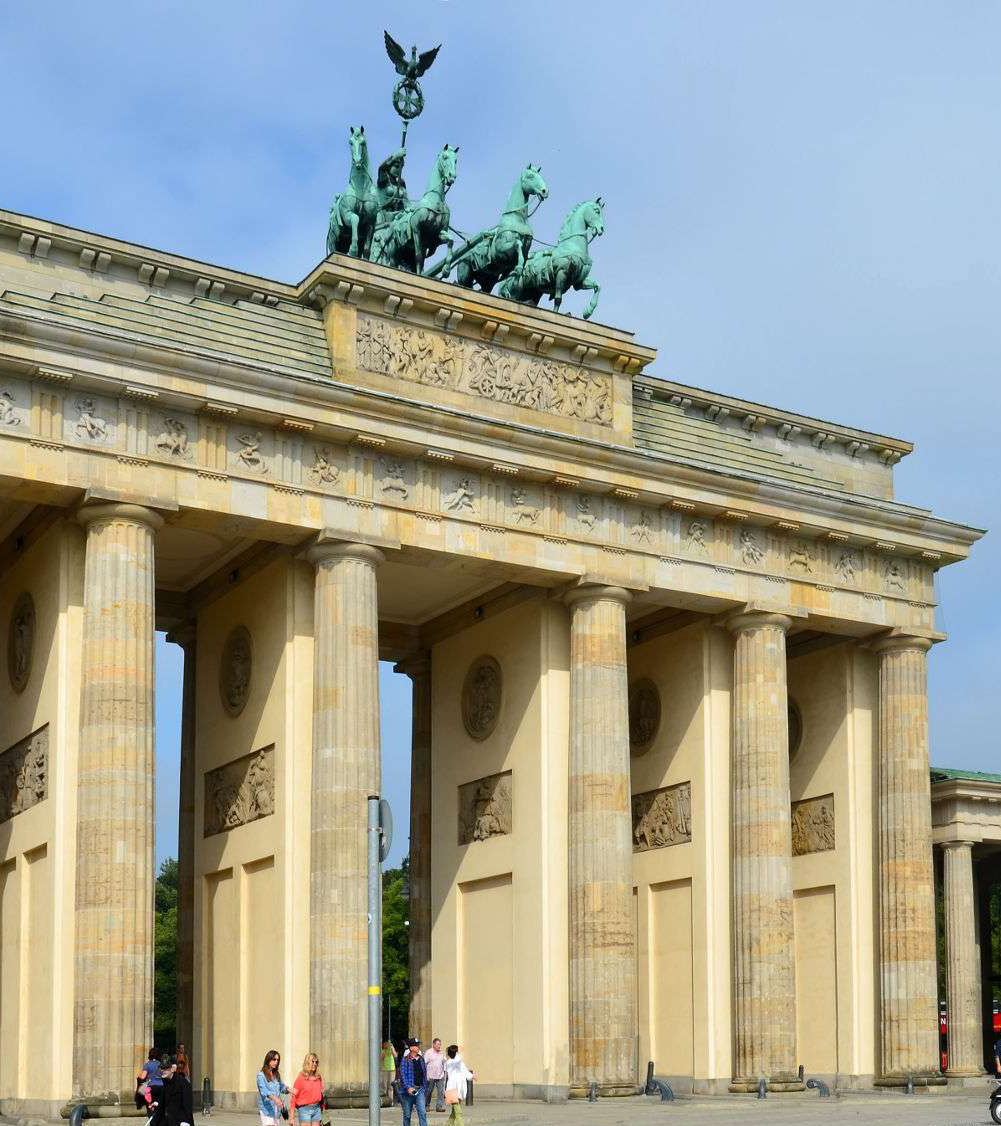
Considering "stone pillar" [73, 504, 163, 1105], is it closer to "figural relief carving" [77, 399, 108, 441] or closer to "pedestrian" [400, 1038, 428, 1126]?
"figural relief carving" [77, 399, 108, 441]

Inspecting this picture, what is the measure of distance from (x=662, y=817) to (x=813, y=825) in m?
4.25

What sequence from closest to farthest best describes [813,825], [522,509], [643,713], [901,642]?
[522,509]
[901,642]
[643,713]
[813,825]

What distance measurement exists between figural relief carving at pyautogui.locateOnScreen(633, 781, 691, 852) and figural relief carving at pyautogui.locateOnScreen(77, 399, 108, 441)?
16.4m

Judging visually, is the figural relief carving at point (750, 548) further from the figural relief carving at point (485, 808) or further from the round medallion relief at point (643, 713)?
the figural relief carving at point (485, 808)

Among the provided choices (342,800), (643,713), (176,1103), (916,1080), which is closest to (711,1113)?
(342,800)

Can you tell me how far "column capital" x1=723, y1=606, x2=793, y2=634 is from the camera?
133 ft

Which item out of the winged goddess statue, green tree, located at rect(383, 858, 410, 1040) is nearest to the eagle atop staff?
the winged goddess statue

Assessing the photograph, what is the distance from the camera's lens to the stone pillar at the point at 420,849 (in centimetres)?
4219

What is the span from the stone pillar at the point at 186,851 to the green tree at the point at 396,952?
40.8m

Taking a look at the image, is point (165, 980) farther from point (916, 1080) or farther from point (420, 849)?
point (916, 1080)

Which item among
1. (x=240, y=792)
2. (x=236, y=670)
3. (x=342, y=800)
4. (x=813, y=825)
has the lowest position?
(x=813, y=825)

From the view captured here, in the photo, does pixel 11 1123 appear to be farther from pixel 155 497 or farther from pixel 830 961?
pixel 830 961

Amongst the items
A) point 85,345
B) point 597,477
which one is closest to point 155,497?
point 85,345

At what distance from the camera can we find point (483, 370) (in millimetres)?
37969
